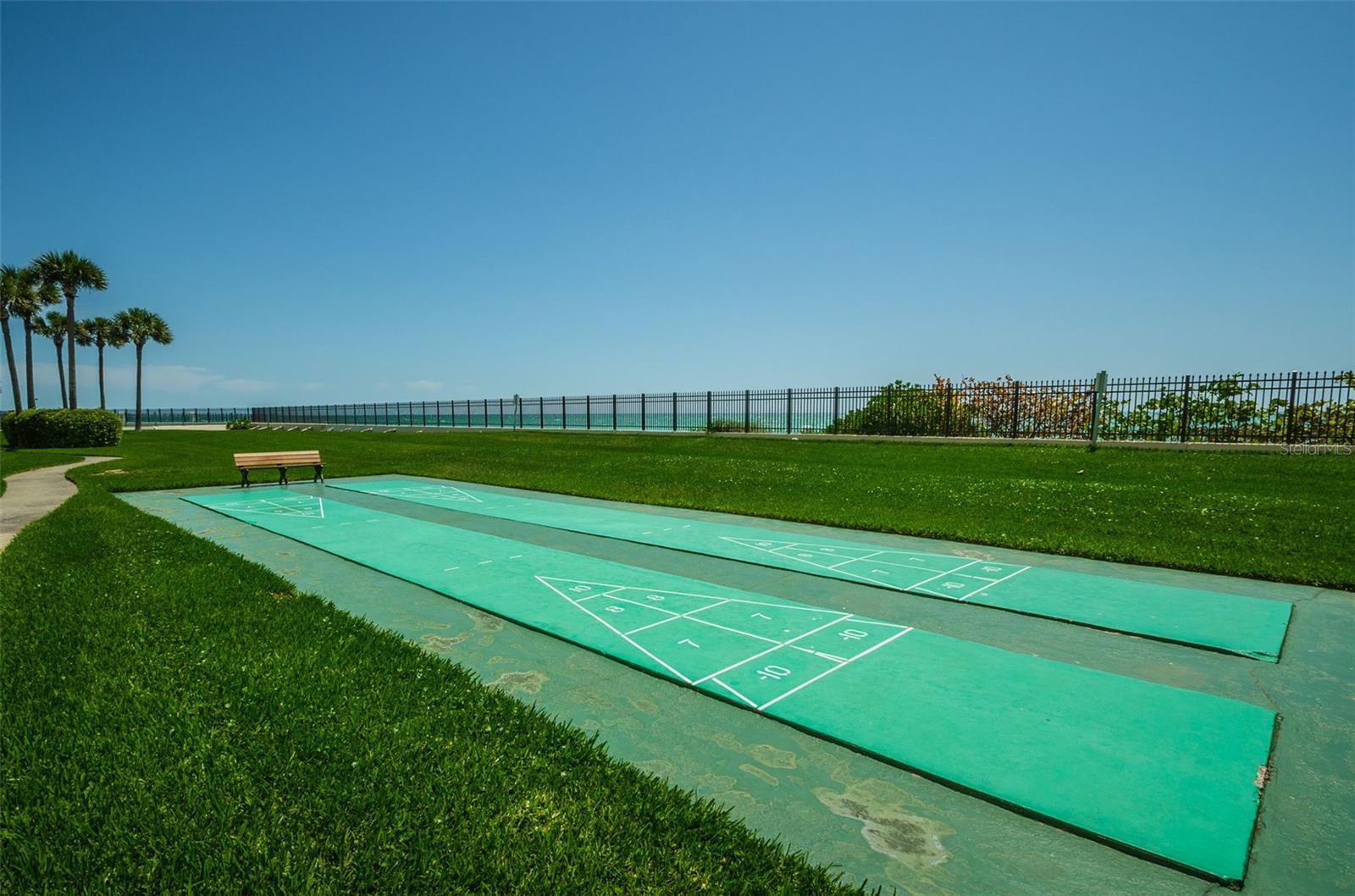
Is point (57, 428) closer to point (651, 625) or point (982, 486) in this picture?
point (651, 625)

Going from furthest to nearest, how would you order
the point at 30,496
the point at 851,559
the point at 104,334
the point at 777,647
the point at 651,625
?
the point at 104,334
the point at 30,496
the point at 851,559
the point at 651,625
the point at 777,647

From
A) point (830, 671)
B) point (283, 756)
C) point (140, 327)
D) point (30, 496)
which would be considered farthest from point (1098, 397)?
point (140, 327)

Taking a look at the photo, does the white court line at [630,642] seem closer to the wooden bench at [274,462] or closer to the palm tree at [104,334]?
the wooden bench at [274,462]

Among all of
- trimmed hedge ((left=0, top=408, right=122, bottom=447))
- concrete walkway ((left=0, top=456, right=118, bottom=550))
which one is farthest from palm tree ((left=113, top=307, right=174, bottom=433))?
concrete walkway ((left=0, top=456, right=118, bottom=550))

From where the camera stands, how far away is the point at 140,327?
59594 millimetres

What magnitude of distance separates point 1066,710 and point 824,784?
6.01ft

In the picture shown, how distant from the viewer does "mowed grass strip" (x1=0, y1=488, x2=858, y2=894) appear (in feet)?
8.45

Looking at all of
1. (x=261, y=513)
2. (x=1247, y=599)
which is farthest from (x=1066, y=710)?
(x=261, y=513)

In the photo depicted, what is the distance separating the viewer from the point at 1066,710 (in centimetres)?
407

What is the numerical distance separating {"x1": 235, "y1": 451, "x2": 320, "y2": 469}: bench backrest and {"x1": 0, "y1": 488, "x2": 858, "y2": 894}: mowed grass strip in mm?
10782

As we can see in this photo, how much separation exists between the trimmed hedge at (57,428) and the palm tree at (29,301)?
52.3ft

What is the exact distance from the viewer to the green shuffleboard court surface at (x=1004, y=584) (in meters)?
5.63

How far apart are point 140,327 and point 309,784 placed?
74401 millimetres

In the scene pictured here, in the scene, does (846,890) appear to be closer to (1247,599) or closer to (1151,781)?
(1151,781)
